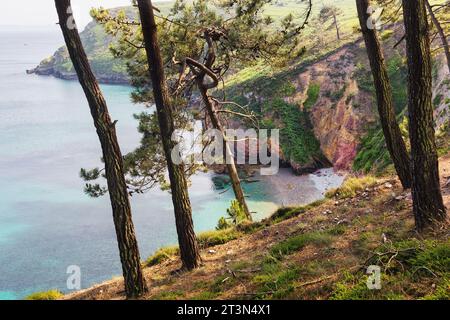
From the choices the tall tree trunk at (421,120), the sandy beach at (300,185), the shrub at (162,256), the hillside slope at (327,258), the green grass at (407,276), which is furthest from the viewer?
the sandy beach at (300,185)

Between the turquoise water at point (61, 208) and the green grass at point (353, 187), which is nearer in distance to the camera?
the green grass at point (353, 187)

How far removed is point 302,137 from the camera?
5028 cm

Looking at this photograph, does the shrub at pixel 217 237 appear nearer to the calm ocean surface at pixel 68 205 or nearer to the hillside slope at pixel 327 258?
the hillside slope at pixel 327 258

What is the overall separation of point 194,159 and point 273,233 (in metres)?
7.77

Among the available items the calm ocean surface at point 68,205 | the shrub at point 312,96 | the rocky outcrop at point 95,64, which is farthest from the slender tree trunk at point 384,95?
the rocky outcrop at point 95,64

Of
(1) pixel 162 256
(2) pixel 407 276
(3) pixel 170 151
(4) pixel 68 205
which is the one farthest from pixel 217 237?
(4) pixel 68 205

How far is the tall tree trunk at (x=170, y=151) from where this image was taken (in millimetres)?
8656

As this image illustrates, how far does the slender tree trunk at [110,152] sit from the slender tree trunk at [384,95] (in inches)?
211

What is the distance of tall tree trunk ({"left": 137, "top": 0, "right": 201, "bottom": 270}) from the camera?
341 inches

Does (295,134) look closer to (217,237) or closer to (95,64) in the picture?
(217,237)

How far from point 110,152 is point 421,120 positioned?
5226 mm

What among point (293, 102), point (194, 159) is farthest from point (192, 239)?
point (293, 102)

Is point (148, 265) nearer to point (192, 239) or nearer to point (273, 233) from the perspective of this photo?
point (192, 239)

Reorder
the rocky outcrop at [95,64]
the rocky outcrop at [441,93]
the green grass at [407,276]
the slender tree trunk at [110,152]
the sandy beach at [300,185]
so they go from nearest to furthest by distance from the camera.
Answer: the green grass at [407,276]
the slender tree trunk at [110,152]
the rocky outcrop at [441,93]
the sandy beach at [300,185]
the rocky outcrop at [95,64]
